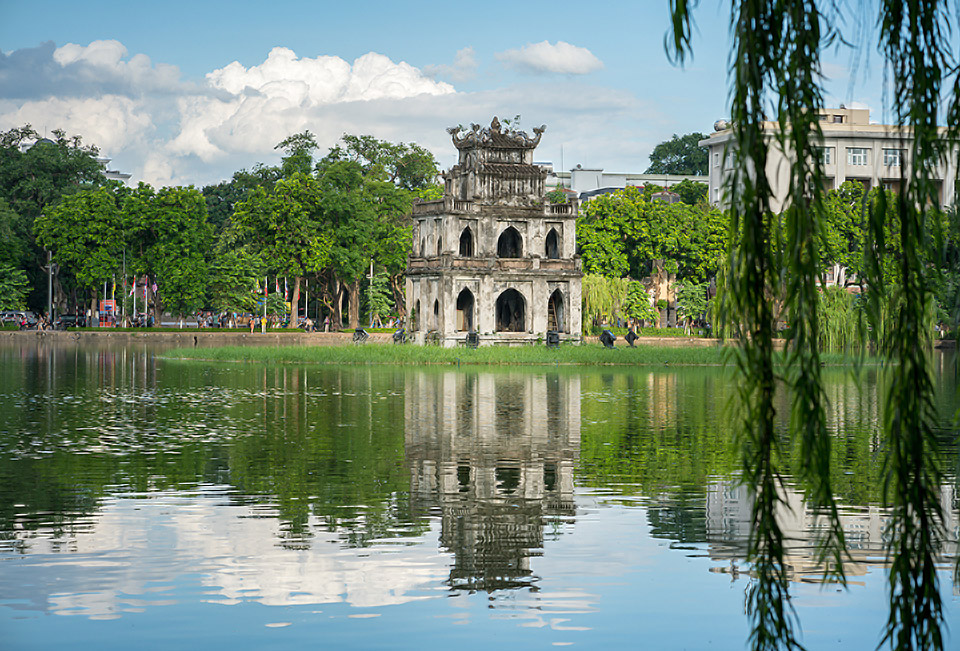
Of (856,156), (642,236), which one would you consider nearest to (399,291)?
(642,236)

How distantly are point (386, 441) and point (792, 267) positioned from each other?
18.8m

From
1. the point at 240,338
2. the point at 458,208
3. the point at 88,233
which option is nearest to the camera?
the point at 458,208

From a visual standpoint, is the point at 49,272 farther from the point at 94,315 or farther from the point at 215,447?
the point at 215,447

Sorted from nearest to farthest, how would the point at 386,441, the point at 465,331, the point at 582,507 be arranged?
the point at 582,507 → the point at 386,441 → the point at 465,331

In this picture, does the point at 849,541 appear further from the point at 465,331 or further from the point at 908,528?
the point at 465,331

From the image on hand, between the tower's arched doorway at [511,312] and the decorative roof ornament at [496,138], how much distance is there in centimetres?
878

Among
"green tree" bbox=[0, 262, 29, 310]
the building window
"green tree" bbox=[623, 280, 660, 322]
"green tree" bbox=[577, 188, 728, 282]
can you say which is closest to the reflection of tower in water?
"green tree" bbox=[623, 280, 660, 322]

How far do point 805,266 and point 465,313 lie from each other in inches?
2605

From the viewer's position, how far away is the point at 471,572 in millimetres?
12742

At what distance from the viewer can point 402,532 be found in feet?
48.6

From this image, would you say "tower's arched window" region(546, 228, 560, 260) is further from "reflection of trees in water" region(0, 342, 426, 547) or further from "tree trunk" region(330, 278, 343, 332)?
"reflection of trees in water" region(0, 342, 426, 547)

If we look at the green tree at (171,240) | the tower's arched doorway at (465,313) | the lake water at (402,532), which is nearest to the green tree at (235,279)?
the green tree at (171,240)

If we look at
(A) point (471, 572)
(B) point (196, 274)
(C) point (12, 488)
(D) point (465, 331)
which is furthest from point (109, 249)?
(A) point (471, 572)

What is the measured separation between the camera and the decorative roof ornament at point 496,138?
71.7 meters
